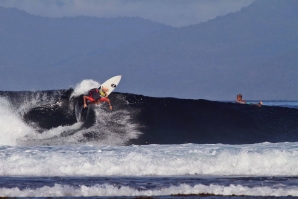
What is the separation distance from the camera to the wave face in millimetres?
18891

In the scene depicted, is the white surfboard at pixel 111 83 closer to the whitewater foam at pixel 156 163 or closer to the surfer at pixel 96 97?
the surfer at pixel 96 97

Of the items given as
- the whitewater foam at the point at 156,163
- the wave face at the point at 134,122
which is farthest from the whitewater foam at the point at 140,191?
the wave face at the point at 134,122

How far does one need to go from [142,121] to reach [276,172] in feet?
27.8

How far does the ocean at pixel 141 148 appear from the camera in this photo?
9977 millimetres

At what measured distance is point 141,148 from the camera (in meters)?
15.7

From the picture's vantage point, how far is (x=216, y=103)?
75.0ft

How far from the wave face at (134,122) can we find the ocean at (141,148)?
36 millimetres

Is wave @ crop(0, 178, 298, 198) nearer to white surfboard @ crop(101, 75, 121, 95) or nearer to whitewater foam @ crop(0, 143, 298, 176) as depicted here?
whitewater foam @ crop(0, 143, 298, 176)

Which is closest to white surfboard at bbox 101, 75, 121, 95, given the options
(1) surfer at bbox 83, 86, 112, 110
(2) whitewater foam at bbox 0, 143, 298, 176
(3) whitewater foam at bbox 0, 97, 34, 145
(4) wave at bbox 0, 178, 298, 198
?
(1) surfer at bbox 83, 86, 112, 110

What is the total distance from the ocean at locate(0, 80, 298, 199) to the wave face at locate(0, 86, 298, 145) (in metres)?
0.04

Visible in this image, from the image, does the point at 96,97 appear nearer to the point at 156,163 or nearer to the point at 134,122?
the point at 134,122

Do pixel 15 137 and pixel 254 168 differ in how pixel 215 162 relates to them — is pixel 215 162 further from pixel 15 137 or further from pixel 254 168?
pixel 15 137

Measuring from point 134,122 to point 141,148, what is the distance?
4.47 metres

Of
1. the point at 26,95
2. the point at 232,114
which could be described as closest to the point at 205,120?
the point at 232,114
